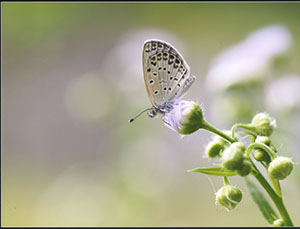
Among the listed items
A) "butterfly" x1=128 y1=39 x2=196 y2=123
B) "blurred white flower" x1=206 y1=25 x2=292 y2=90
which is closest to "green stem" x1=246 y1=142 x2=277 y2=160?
"butterfly" x1=128 y1=39 x2=196 y2=123

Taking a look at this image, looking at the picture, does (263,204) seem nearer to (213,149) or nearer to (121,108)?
(213,149)

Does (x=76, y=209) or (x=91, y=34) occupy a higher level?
(x=91, y=34)

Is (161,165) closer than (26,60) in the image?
Yes

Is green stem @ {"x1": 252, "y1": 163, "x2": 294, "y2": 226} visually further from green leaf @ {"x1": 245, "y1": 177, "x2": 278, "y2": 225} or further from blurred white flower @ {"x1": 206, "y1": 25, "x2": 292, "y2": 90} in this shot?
blurred white flower @ {"x1": 206, "y1": 25, "x2": 292, "y2": 90}

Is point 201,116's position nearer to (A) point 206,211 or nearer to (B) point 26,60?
(A) point 206,211

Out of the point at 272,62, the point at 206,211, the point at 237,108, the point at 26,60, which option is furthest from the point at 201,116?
the point at 26,60

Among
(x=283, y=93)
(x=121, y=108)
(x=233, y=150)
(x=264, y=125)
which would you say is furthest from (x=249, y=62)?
(x=233, y=150)

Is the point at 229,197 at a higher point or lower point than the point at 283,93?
lower
